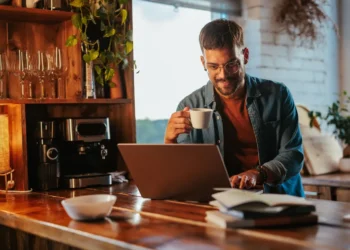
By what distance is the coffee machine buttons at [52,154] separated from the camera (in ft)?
8.40

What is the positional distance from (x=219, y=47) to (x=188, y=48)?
54.3 inches

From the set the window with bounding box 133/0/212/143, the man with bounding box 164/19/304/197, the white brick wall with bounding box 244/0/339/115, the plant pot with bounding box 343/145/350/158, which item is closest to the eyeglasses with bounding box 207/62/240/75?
the man with bounding box 164/19/304/197

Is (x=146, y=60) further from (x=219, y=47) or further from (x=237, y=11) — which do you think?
(x=219, y=47)

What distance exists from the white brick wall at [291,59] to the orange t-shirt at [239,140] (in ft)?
4.82

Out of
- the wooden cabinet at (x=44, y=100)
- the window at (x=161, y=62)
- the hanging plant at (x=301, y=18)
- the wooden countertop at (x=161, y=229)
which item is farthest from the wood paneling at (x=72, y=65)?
the hanging plant at (x=301, y=18)

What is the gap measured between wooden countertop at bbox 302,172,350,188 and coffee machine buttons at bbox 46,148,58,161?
154 centimetres

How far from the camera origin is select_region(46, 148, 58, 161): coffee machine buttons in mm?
2561

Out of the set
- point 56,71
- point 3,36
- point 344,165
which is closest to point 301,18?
point 344,165

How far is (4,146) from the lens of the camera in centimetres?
251

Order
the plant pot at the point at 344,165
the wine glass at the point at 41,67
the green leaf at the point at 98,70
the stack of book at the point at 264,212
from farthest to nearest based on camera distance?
the plant pot at the point at 344,165 → the green leaf at the point at 98,70 → the wine glass at the point at 41,67 → the stack of book at the point at 264,212

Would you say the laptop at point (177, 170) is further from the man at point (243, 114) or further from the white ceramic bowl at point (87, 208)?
the man at point (243, 114)

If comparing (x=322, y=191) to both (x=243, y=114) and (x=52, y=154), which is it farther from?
(x=52, y=154)

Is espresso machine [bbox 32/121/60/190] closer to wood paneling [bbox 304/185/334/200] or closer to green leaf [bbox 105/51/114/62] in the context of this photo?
green leaf [bbox 105/51/114/62]

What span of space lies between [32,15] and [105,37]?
41cm
